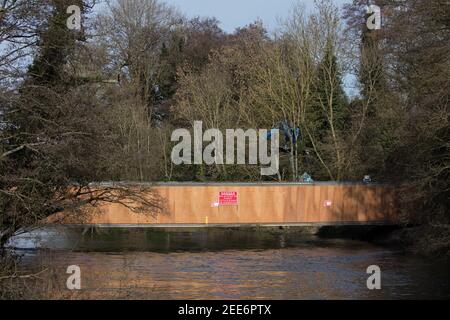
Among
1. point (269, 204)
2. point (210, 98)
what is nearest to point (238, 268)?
point (269, 204)

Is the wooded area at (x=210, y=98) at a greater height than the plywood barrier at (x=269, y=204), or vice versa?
the wooded area at (x=210, y=98)

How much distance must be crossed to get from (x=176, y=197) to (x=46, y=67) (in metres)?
15.9

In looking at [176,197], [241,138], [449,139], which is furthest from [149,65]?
[449,139]

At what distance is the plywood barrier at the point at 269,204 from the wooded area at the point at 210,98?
1.57m

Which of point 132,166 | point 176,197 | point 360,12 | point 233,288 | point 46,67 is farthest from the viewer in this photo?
point 360,12

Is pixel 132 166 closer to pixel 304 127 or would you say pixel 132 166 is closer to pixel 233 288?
pixel 233 288

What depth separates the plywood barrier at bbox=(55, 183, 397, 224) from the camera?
32906mm

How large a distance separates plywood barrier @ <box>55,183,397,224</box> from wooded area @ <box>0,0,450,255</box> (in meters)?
1.57

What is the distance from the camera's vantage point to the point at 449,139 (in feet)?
69.1

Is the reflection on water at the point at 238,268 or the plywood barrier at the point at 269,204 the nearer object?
the reflection on water at the point at 238,268

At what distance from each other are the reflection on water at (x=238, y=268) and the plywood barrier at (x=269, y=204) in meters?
1.31

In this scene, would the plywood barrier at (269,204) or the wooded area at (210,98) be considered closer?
the wooded area at (210,98)

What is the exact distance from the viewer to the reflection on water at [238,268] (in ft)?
62.6

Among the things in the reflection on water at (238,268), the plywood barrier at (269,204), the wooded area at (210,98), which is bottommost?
the reflection on water at (238,268)
